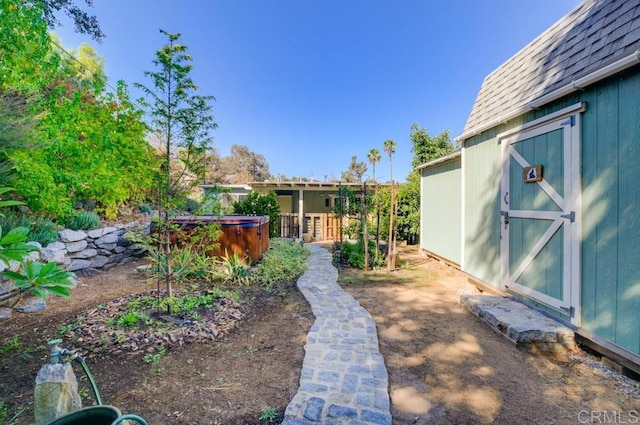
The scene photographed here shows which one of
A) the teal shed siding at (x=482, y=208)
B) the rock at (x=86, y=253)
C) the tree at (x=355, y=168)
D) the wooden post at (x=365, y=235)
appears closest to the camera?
the teal shed siding at (x=482, y=208)

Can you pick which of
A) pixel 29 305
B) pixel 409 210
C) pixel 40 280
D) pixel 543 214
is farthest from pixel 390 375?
pixel 409 210

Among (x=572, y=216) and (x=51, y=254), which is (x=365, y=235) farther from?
(x=51, y=254)

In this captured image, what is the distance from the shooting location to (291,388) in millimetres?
2176

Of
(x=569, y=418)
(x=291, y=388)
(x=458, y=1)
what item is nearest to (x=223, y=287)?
(x=291, y=388)

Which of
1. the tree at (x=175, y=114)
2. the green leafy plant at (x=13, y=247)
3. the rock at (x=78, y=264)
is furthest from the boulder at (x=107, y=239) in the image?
the green leafy plant at (x=13, y=247)

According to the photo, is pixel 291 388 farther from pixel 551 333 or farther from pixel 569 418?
pixel 551 333

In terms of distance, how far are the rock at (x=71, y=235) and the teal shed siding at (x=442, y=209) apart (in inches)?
294

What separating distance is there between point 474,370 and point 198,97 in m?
3.87

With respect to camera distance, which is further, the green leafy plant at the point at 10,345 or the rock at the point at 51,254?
the rock at the point at 51,254

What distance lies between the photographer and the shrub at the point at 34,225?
411 cm

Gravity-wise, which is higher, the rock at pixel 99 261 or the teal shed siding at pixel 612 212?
the teal shed siding at pixel 612 212

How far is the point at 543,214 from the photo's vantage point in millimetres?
3326

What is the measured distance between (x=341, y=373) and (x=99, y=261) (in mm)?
5661

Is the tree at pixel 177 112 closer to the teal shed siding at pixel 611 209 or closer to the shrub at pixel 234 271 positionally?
the shrub at pixel 234 271
